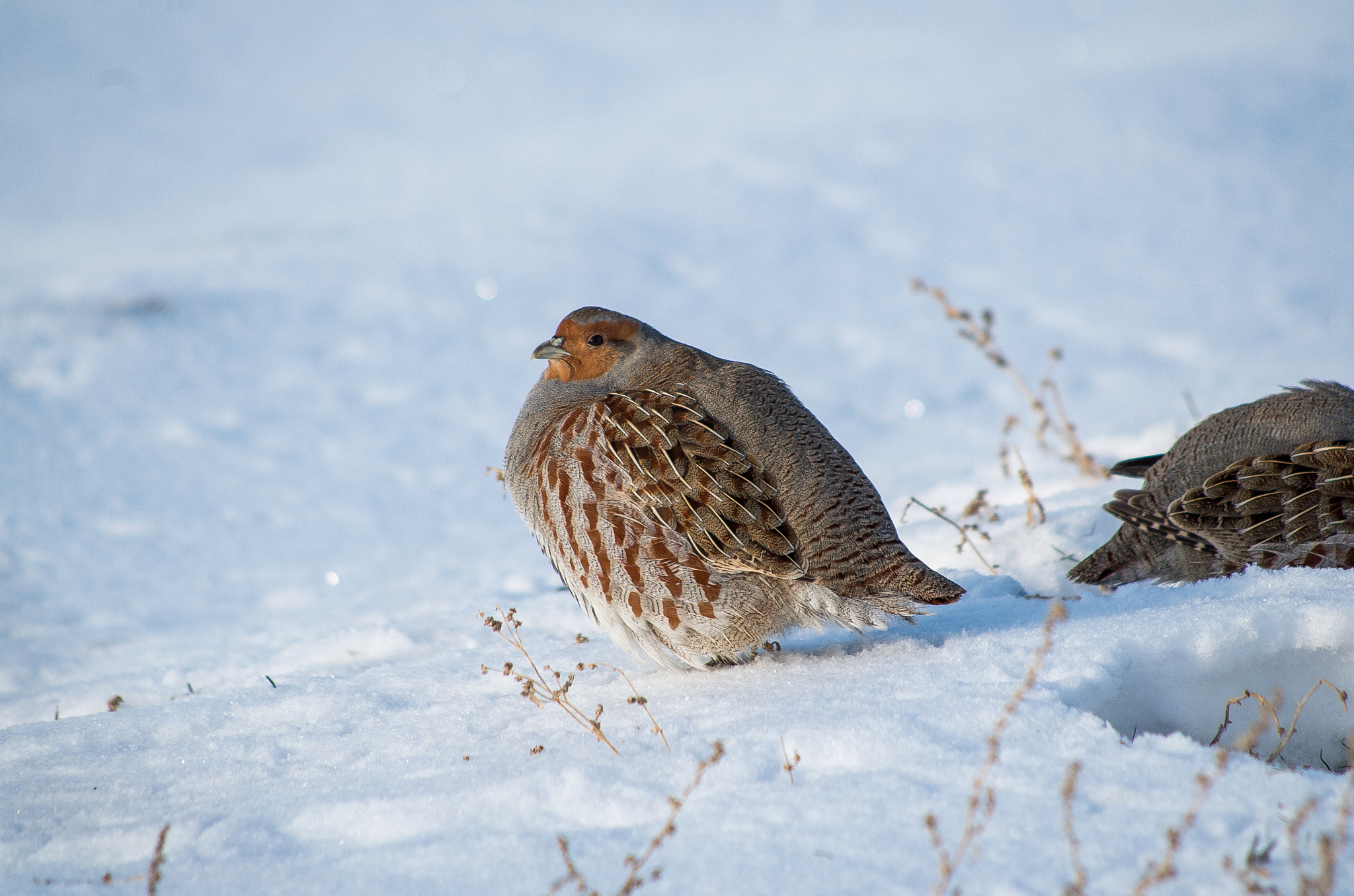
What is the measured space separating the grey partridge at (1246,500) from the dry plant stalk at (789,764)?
2.12 metres

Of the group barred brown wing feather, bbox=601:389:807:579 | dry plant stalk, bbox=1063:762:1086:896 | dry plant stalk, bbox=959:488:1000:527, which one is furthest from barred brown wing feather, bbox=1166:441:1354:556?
dry plant stalk, bbox=1063:762:1086:896

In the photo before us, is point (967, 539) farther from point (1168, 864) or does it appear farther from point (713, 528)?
point (1168, 864)

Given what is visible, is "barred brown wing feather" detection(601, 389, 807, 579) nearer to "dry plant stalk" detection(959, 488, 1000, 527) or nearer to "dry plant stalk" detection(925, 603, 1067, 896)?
"dry plant stalk" detection(925, 603, 1067, 896)

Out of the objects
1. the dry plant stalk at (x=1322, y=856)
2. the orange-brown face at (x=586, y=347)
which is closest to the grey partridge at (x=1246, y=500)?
the orange-brown face at (x=586, y=347)

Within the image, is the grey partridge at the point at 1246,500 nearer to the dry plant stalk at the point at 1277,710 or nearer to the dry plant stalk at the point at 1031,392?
the dry plant stalk at the point at 1031,392

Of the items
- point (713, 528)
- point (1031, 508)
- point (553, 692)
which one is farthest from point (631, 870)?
point (1031, 508)

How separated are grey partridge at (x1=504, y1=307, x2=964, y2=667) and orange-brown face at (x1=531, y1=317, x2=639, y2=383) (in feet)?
1.62

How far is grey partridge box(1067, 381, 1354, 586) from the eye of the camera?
3.50m

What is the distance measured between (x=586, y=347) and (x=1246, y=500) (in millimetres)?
2505

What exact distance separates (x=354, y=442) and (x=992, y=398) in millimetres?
5884

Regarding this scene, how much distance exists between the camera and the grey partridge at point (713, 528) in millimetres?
3029

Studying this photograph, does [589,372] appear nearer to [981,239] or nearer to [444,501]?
[444,501]

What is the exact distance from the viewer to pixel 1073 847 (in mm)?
1666

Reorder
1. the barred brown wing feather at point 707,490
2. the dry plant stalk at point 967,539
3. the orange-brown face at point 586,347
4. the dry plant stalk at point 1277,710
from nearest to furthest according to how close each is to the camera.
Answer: the dry plant stalk at point 1277,710
the barred brown wing feather at point 707,490
the orange-brown face at point 586,347
the dry plant stalk at point 967,539
